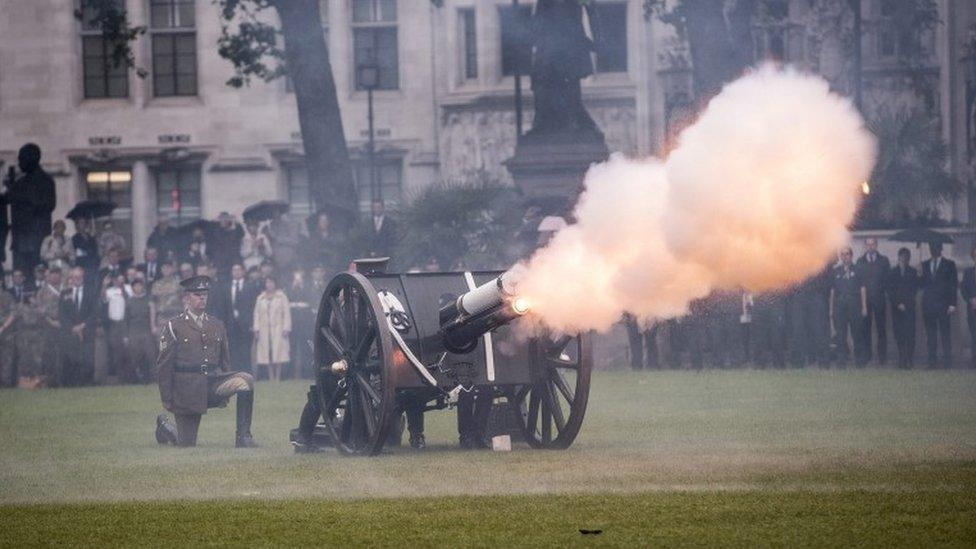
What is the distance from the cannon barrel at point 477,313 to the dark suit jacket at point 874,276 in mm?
16117

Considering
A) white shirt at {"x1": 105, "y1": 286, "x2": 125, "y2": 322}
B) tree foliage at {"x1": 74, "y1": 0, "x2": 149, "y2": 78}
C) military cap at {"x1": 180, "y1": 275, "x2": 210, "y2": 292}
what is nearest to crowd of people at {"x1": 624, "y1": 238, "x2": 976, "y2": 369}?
white shirt at {"x1": 105, "y1": 286, "x2": 125, "y2": 322}

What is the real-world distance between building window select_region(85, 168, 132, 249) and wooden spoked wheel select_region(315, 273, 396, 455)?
3576 cm

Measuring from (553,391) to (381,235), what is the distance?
17266mm

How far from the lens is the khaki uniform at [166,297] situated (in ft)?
117

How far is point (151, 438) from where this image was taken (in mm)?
24047

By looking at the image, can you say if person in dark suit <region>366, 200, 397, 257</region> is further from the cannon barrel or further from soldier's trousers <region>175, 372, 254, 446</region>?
the cannon barrel

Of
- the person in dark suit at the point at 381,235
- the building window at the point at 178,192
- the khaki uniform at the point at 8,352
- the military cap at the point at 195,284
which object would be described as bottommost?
the khaki uniform at the point at 8,352

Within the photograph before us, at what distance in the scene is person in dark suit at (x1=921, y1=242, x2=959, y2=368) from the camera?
34188 mm

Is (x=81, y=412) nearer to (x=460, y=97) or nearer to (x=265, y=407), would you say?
(x=265, y=407)

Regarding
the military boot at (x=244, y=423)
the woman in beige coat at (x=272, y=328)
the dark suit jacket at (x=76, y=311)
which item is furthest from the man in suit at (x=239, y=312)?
the military boot at (x=244, y=423)

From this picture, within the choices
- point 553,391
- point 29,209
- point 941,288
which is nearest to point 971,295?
point 941,288

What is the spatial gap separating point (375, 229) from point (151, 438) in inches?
560

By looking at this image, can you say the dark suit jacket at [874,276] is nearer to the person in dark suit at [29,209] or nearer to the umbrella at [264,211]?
the umbrella at [264,211]

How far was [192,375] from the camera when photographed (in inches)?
906
